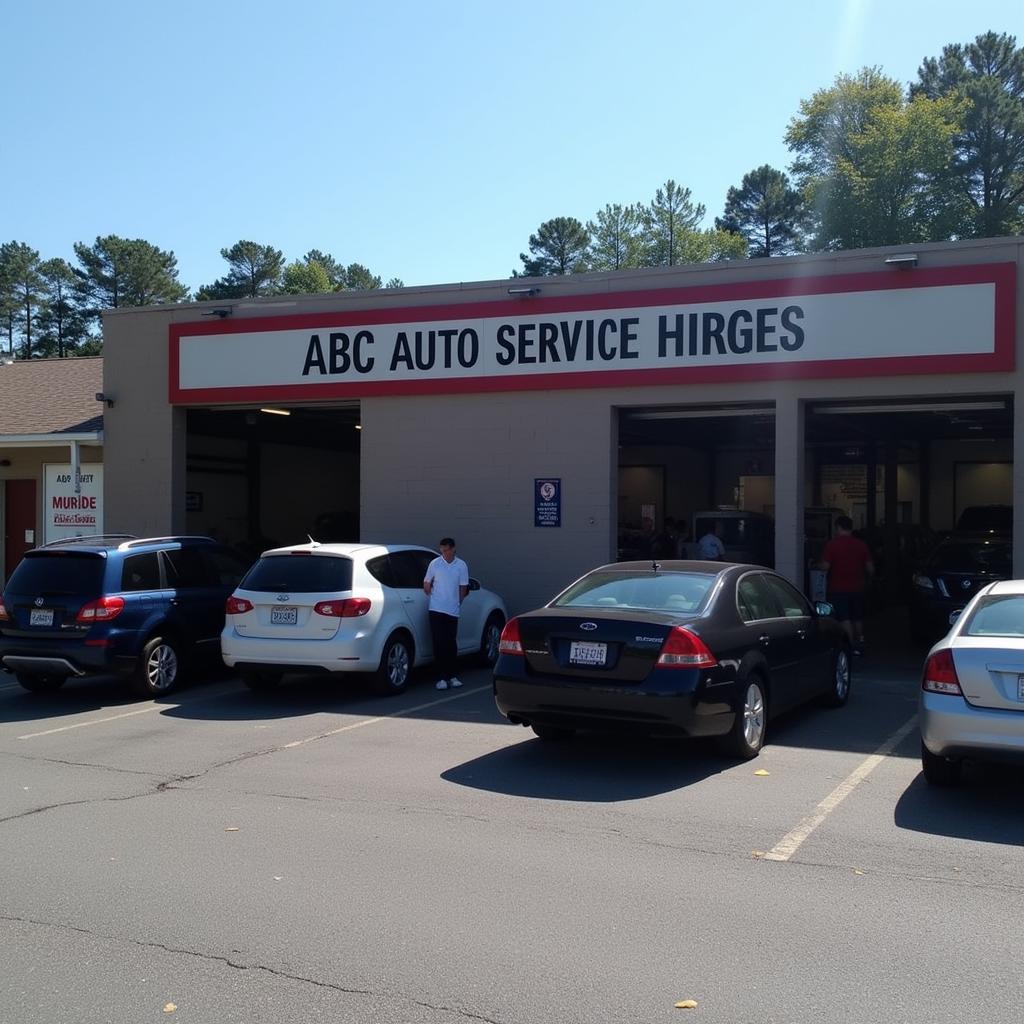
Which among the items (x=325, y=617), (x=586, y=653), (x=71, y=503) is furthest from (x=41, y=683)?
(x=586, y=653)

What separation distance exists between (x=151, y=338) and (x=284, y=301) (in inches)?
96.7

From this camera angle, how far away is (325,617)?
11609 mm

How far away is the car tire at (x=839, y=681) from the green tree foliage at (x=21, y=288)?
218 feet

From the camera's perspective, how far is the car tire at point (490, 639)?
1428 centimetres

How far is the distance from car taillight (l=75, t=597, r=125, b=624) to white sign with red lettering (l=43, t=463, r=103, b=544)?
7738 mm

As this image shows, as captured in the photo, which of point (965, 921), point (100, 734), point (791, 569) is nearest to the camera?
point (965, 921)

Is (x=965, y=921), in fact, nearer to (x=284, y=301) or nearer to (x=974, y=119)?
(x=284, y=301)

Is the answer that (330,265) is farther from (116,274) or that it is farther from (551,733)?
(551,733)

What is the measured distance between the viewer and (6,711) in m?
12.0

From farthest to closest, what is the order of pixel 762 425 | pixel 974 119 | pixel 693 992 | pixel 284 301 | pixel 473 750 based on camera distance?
1. pixel 974 119
2. pixel 762 425
3. pixel 284 301
4. pixel 473 750
5. pixel 693 992

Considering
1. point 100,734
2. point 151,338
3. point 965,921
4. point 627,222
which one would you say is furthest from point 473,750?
point 627,222

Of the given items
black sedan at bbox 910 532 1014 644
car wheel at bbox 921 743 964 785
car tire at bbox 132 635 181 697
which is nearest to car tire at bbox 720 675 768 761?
car wheel at bbox 921 743 964 785

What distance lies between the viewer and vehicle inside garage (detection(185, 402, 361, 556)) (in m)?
21.4

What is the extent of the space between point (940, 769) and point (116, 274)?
68.5m
